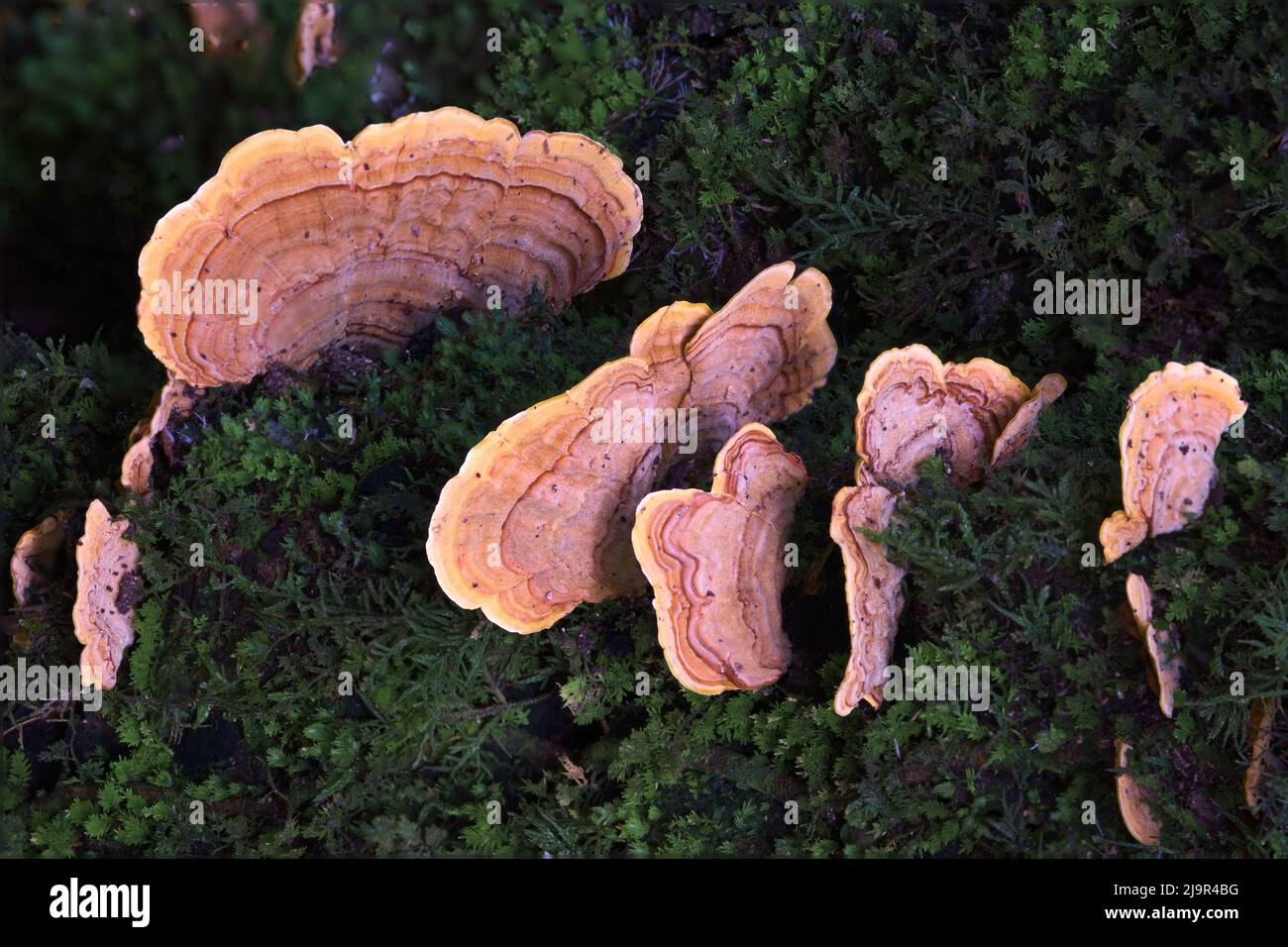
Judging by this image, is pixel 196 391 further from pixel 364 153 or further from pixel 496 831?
pixel 496 831

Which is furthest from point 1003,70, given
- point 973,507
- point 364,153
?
point 364,153

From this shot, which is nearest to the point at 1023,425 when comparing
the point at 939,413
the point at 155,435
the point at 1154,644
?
the point at 939,413

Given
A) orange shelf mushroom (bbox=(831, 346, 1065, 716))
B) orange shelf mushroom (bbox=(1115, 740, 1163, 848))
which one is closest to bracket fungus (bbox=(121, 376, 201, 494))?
orange shelf mushroom (bbox=(831, 346, 1065, 716))

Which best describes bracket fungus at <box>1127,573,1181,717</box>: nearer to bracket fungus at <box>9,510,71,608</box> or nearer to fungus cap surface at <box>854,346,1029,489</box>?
fungus cap surface at <box>854,346,1029,489</box>

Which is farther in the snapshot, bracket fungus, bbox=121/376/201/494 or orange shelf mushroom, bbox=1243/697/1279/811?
bracket fungus, bbox=121/376/201/494

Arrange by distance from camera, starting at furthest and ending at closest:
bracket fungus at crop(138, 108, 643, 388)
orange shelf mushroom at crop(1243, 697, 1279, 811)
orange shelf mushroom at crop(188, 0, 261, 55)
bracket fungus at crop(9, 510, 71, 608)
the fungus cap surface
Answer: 1. orange shelf mushroom at crop(188, 0, 261, 55)
2. bracket fungus at crop(9, 510, 71, 608)
3. bracket fungus at crop(138, 108, 643, 388)
4. the fungus cap surface
5. orange shelf mushroom at crop(1243, 697, 1279, 811)

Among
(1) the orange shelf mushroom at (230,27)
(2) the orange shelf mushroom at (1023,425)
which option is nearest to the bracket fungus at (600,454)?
(2) the orange shelf mushroom at (1023,425)

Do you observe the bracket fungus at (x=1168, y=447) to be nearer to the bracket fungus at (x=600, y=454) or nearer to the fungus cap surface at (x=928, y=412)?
the fungus cap surface at (x=928, y=412)
